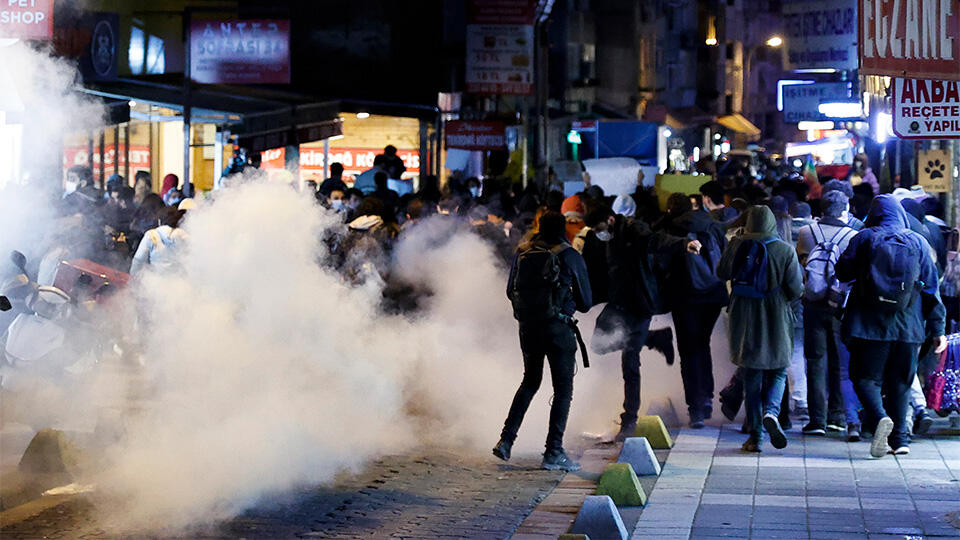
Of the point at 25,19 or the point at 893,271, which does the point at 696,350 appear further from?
the point at 25,19

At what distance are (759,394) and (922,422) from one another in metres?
1.39

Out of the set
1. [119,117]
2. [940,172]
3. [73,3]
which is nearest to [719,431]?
[940,172]

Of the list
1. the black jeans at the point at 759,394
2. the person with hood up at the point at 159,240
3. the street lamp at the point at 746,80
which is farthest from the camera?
the street lamp at the point at 746,80

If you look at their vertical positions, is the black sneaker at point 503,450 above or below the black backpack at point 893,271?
below

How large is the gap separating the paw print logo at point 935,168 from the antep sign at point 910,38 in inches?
277

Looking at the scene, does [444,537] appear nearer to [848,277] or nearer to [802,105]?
[848,277]

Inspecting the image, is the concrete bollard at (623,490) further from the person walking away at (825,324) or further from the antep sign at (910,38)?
the antep sign at (910,38)

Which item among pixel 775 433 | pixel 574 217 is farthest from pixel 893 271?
pixel 574 217

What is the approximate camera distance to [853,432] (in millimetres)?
11609

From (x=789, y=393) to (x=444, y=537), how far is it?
193 inches

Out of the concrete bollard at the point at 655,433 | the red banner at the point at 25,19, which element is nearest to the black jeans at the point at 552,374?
the concrete bollard at the point at 655,433

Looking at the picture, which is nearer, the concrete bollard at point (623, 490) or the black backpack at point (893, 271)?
the concrete bollard at point (623, 490)

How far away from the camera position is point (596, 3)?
49.8m

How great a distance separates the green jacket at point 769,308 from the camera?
10742mm
